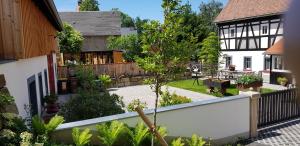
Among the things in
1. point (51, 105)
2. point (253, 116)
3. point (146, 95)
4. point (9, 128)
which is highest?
point (9, 128)

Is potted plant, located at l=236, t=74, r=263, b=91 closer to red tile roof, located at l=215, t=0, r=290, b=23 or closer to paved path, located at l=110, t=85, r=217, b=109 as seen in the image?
paved path, located at l=110, t=85, r=217, b=109

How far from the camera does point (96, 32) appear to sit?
4131 centimetres

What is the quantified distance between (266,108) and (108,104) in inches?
219

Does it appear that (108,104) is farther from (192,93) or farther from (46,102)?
(192,93)

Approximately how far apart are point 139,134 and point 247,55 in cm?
2503

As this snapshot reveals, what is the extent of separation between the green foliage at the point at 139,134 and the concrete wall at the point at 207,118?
1.62 ft

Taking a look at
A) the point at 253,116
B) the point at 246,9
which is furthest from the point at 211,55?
the point at 253,116

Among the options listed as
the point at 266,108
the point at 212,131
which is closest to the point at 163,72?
the point at 212,131

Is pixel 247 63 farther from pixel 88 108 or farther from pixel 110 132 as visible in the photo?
pixel 110 132

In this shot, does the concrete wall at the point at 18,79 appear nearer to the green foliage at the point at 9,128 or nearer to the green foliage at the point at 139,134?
the green foliage at the point at 9,128

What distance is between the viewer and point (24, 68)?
8.37 m

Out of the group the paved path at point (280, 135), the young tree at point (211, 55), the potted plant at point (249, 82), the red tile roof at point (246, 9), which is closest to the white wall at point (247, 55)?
the red tile roof at point (246, 9)

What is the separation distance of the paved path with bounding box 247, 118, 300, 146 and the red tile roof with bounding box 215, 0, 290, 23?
17631 millimetres

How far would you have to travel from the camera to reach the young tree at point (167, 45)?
7801 millimetres
